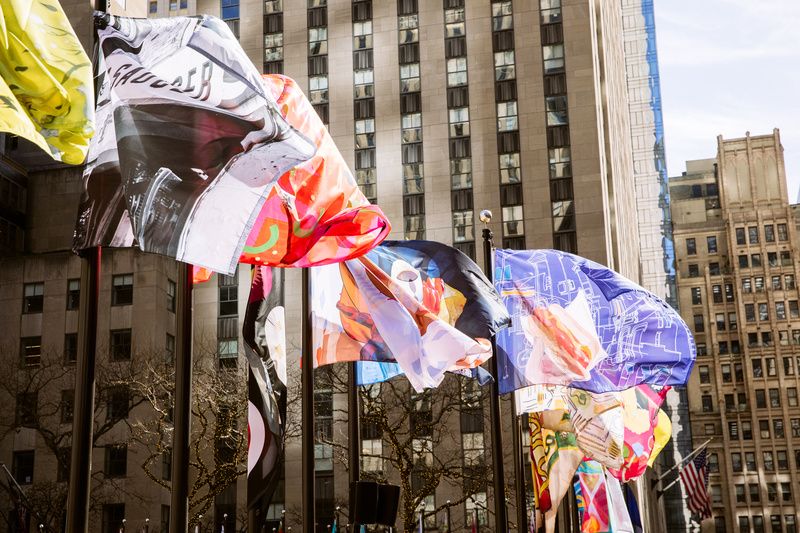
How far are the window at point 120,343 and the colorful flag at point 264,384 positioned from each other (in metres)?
54.7

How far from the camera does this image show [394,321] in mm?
17516

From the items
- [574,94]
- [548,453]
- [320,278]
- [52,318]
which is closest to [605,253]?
[574,94]

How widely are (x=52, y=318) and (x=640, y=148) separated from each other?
296ft

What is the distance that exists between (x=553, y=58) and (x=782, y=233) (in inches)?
3220

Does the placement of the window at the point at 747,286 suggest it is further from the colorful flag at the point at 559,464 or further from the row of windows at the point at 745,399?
the colorful flag at the point at 559,464

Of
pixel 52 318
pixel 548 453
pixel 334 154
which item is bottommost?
pixel 548 453

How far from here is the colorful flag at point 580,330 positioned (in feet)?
75.9

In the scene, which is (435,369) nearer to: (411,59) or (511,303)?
(511,303)

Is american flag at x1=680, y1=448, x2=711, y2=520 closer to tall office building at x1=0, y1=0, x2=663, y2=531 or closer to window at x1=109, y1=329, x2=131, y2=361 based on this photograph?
tall office building at x1=0, y1=0, x2=663, y2=531

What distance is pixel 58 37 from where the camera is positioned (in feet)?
27.5

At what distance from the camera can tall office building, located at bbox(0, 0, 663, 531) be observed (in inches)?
3098

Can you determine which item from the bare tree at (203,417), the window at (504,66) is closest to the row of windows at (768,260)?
the window at (504,66)

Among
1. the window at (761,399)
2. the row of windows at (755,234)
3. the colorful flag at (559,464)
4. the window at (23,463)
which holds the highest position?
the row of windows at (755,234)

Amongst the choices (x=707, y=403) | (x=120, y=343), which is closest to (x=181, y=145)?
(x=120, y=343)
